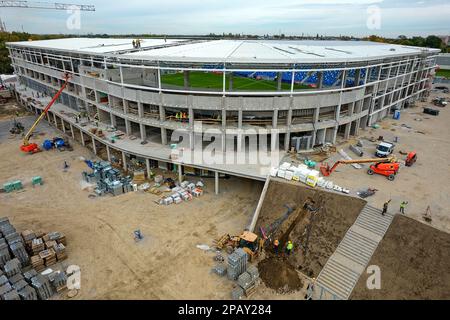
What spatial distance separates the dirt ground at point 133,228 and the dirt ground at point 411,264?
9.69 meters

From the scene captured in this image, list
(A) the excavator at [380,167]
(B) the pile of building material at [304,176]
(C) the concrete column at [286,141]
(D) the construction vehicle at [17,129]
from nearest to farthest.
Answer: (B) the pile of building material at [304,176]
(A) the excavator at [380,167]
(C) the concrete column at [286,141]
(D) the construction vehicle at [17,129]

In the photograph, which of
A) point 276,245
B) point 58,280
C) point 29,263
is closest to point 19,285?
point 58,280

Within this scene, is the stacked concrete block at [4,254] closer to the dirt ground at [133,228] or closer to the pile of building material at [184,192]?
the dirt ground at [133,228]

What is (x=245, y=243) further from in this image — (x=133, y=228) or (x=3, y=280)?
(x=3, y=280)

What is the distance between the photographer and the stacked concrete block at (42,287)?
57.3 ft

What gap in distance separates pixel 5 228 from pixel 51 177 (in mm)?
11746

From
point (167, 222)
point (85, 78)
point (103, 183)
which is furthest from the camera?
point (85, 78)

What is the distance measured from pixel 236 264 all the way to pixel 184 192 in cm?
1160

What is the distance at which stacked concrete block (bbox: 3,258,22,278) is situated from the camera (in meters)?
18.7

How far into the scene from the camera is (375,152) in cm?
3222

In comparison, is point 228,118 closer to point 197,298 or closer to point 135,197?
point 135,197

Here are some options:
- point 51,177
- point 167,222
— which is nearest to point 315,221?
point 167,222

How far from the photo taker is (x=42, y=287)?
1750 centimetres

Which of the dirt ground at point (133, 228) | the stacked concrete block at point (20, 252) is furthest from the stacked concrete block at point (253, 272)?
the stacked concrete block at point (20, 252)
